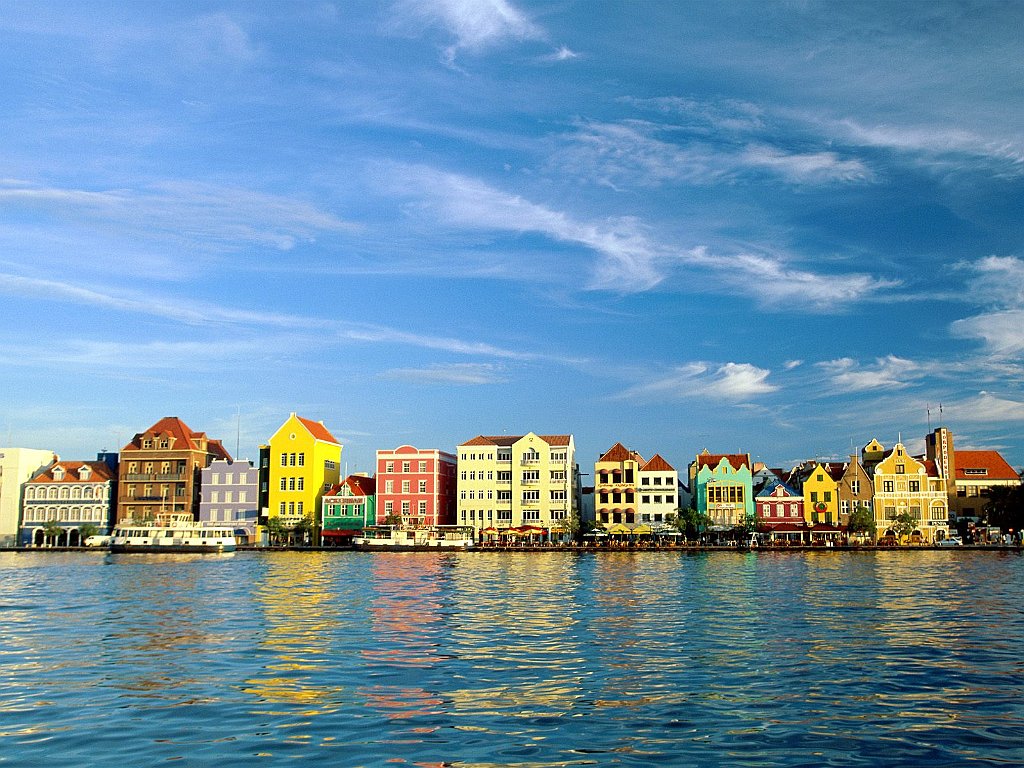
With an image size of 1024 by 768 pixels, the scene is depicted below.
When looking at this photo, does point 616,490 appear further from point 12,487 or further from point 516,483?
point 12,487

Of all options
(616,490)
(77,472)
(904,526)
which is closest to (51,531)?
(77,472)

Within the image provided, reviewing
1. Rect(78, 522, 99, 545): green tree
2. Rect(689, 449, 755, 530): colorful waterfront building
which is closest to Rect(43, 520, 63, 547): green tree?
Rect(78, 522, 99, 545): green tree

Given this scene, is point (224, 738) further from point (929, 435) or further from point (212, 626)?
point (929, 435)

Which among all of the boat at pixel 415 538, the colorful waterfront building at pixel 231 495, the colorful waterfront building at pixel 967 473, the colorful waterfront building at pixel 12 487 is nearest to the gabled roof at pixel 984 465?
the colorful waterfront building at pixel 967 473

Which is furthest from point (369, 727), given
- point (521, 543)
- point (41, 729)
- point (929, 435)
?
point (929, 435)

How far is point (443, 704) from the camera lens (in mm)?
18469

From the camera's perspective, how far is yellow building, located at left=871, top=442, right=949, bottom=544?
10450 cm

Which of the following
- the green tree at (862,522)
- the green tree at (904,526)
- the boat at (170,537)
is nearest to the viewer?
the boat at (170,537)

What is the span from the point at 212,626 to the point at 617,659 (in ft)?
46.7

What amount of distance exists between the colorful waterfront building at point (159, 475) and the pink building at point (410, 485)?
21.7m

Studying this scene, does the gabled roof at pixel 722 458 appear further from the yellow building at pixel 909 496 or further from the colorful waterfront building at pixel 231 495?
the colorful waterfront building at pixel 231 495

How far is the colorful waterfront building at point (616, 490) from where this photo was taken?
107000mm

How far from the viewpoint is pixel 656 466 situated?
10844 centimetres

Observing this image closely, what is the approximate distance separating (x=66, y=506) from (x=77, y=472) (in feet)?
14.1
